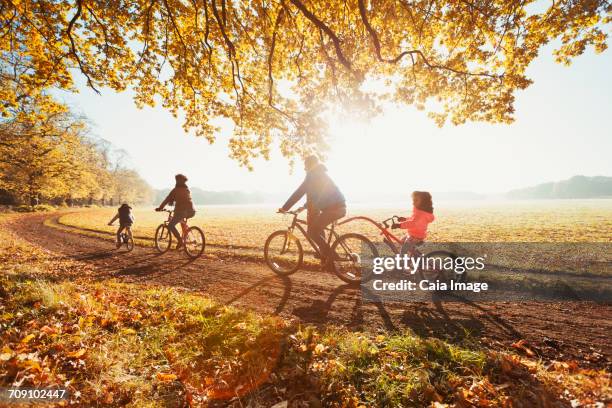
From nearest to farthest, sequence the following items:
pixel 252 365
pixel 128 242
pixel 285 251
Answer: pixel 252 365 < pixel 285 251 < pixel 128 242

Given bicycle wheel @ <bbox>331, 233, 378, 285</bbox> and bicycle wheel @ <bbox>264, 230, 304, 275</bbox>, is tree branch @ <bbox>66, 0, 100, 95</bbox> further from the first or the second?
bicycle wheel @ <bbox>331, 233, 378, 285</bbox>

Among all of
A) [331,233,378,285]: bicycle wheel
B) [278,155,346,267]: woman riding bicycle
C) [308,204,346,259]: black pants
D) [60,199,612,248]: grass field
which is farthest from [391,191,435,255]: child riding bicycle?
[60,199,612,248]: grass field

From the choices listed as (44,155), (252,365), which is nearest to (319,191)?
(252,365)

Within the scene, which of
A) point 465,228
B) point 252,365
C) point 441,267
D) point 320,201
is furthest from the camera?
point 465,228

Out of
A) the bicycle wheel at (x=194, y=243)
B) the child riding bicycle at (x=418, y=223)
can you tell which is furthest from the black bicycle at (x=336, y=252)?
the bicycle wheel at (x=194, y=243)

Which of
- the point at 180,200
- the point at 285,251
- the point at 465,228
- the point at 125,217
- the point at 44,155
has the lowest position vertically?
the point at 465,228

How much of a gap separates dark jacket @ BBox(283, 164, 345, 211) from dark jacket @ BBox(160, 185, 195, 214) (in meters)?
5.30

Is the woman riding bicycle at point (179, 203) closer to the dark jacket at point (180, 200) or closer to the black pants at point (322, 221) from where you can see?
the dark jacket at point (180, 200)

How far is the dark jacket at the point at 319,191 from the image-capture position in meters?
6.25

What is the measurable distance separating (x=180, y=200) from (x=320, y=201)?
6.04 meters

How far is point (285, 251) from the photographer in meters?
7.01

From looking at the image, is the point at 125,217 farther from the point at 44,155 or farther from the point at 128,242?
the point at 44,155

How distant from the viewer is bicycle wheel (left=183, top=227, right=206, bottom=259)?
9.74 meters

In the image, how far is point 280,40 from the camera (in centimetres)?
841
